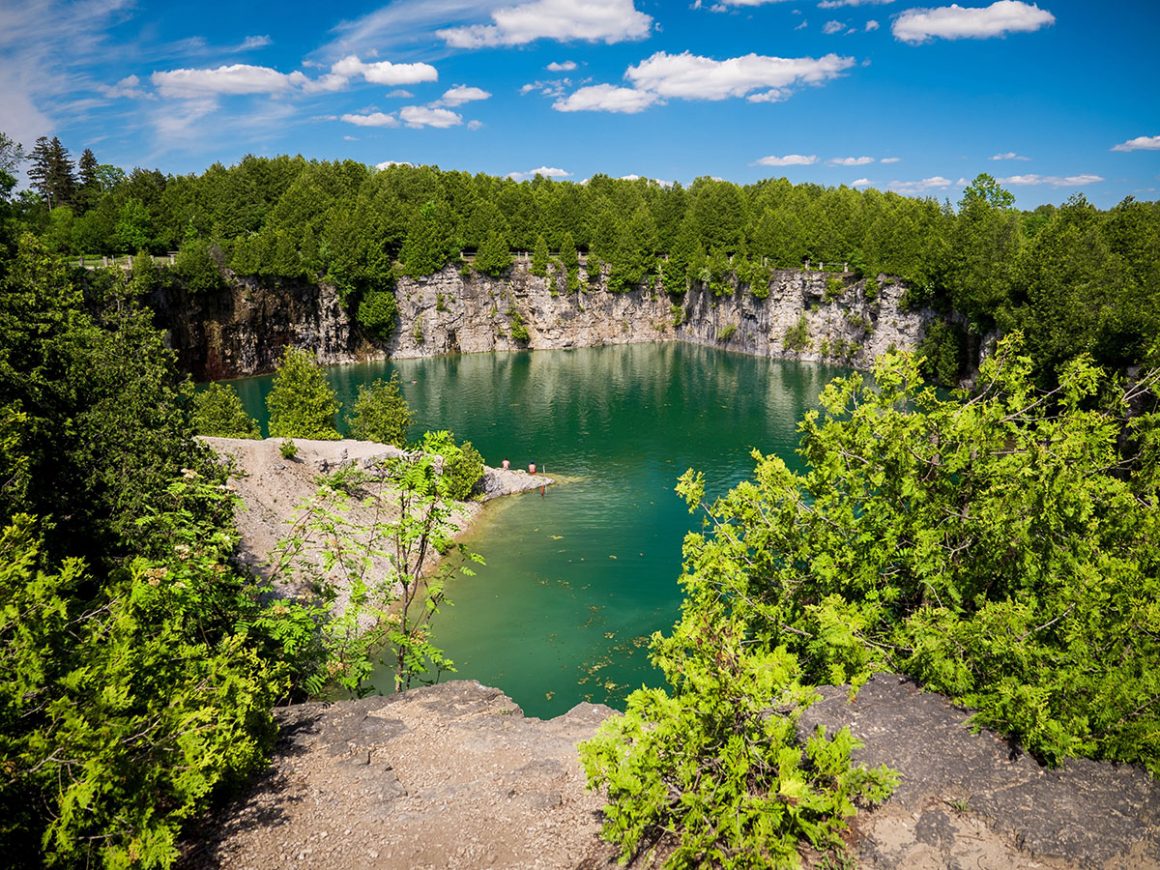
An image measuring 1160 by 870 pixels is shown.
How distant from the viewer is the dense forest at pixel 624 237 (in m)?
52.8

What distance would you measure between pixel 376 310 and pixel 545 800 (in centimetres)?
8427

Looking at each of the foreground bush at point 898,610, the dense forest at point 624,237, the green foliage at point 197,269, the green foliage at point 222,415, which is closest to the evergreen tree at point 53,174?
the dense forest at point 624,237

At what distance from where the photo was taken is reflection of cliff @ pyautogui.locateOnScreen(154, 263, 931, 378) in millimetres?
78875

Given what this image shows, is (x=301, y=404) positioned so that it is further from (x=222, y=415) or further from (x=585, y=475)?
(x=585, y=475)

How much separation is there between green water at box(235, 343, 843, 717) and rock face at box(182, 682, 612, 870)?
26.4 feet

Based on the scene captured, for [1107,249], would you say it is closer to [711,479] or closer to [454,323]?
[711,479]

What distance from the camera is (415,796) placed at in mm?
13602

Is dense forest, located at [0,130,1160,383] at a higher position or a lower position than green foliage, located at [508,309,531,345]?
higher

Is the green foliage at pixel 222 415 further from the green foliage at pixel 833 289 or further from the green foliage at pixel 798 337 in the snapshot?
the green foliage at pixel 833 289

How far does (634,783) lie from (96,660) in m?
6.98

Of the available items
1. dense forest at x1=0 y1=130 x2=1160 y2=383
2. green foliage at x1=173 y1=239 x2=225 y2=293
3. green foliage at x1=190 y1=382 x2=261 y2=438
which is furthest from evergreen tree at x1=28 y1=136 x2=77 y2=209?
green foliage at x1=190 y1=382 x2=261 y2=438

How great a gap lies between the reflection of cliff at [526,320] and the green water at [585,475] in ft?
12.9

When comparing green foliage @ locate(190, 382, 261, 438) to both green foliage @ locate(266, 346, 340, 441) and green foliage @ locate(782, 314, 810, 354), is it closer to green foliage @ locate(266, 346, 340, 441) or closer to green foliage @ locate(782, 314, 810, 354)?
green foliage @ locate(266, 346, 340, 441)

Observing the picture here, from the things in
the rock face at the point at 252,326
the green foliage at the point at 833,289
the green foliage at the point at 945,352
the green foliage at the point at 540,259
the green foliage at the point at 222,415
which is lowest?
the green foliage at the point at 222,415
